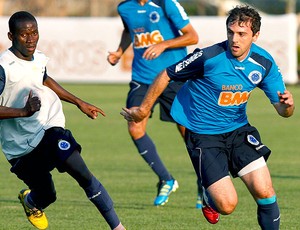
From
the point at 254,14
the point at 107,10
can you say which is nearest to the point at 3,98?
the point at 254,14

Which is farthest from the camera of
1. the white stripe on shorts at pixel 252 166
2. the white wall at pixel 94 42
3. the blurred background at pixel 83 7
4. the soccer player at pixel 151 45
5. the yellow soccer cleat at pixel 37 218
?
the blurred background at pixel 83 7

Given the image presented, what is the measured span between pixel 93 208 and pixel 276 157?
16.7ft

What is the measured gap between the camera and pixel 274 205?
300 inches

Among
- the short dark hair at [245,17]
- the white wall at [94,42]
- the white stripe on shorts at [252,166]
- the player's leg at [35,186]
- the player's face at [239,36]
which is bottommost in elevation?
the white wall at [94,42]

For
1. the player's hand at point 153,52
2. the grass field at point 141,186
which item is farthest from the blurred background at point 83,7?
the player's hand at point 153,52

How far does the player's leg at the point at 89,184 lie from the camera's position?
7.75 metres

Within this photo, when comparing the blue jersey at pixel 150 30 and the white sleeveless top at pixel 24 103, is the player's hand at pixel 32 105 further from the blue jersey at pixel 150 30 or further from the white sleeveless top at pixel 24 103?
the blue jersey at pixel 150 30

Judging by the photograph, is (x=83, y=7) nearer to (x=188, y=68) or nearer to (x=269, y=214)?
(x=188, y=68)

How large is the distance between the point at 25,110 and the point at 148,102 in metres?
1.02

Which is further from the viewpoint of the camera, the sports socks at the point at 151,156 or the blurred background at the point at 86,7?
the blurred background at the point at 86,7

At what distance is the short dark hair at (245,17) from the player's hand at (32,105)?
1.57m

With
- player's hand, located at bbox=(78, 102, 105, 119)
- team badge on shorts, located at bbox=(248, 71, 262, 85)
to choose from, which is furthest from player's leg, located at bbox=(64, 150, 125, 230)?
team badge on shorts, located at bbox=(248, 71, 262, 85)

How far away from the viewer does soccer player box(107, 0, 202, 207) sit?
34.2 feet

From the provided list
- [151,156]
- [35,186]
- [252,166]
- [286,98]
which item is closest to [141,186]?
[151,156]
